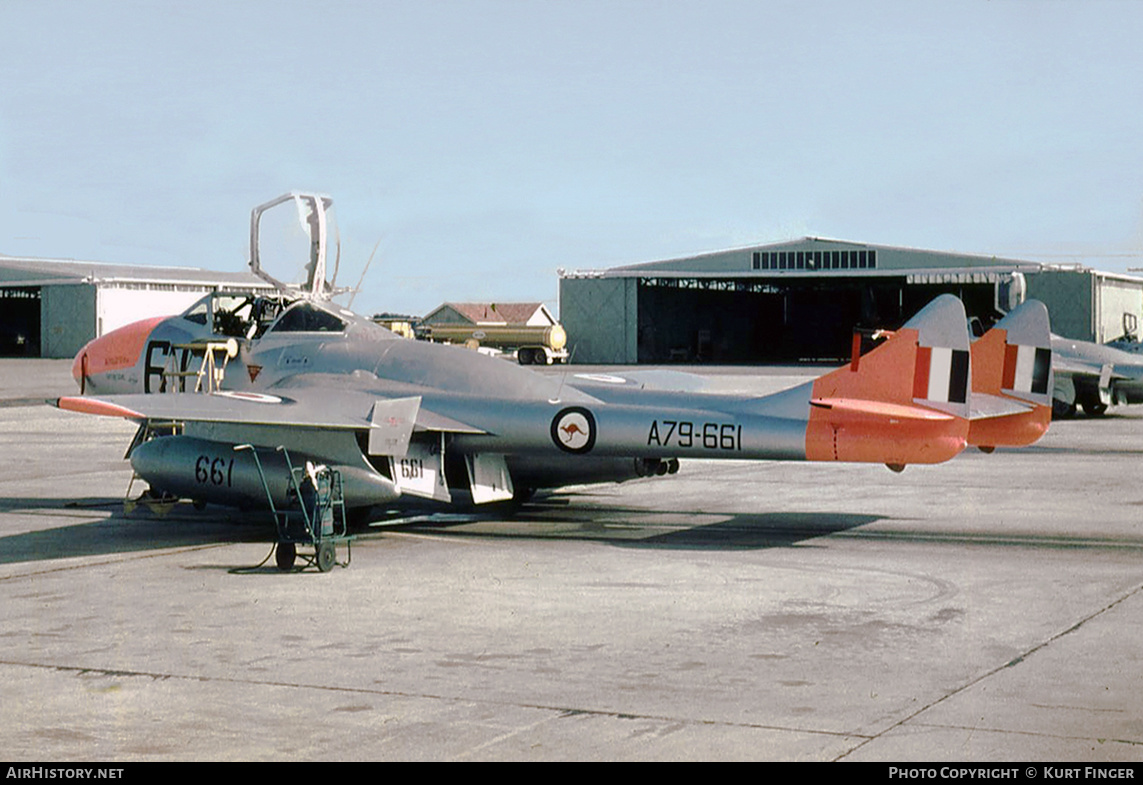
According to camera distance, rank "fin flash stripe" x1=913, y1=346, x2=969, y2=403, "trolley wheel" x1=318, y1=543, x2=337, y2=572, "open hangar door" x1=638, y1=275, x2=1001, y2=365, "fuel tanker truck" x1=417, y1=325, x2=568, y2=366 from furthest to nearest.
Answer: "open hangar door" x1=638, y1=275, x2=1001, y2=365 < "fuel tanker truck" x1=417, y1=325, x2=568, y2=366 < "fin flash stripe" x1=913, y1=346, x2=969, y2=403 < "trolley wheel" x1=318, y1=543, x2=337, y2=572

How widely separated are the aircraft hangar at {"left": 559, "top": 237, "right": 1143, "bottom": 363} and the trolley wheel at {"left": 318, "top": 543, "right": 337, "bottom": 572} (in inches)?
2244

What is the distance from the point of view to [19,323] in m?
98.7

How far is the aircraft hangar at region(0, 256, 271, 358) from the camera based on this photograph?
255ft

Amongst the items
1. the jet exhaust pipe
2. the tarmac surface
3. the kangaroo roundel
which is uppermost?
the kangaroo roundel

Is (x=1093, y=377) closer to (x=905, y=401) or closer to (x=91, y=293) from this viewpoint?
(x=905, y=401)

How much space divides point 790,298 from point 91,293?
50.1 m

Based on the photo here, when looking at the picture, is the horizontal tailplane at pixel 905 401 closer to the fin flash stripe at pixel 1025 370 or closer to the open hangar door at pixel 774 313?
the fin flash stripe at pixel 1025 370

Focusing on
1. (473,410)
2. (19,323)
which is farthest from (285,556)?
(19,323)

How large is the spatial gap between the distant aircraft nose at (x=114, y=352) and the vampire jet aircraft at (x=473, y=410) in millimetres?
352

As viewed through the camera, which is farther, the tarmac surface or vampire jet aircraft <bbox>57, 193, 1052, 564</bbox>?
vampire jet aircraft <bbox>57, 193, 1052, 564</bbox>

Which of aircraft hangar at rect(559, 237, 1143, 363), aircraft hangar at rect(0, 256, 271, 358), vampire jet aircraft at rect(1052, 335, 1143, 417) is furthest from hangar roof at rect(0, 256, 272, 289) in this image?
vampire jet aircraft at rect(1052, 335, 1143, 417)

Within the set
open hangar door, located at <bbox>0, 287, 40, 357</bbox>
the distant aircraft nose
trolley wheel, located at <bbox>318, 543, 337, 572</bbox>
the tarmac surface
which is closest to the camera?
the tarmac surface

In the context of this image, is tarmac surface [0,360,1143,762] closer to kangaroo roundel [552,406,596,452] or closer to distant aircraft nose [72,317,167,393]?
kangaroo roundel [552,406,596,452]

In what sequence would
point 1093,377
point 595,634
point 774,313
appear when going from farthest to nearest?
point 774,313 → point 1093,377 → point 595,634
